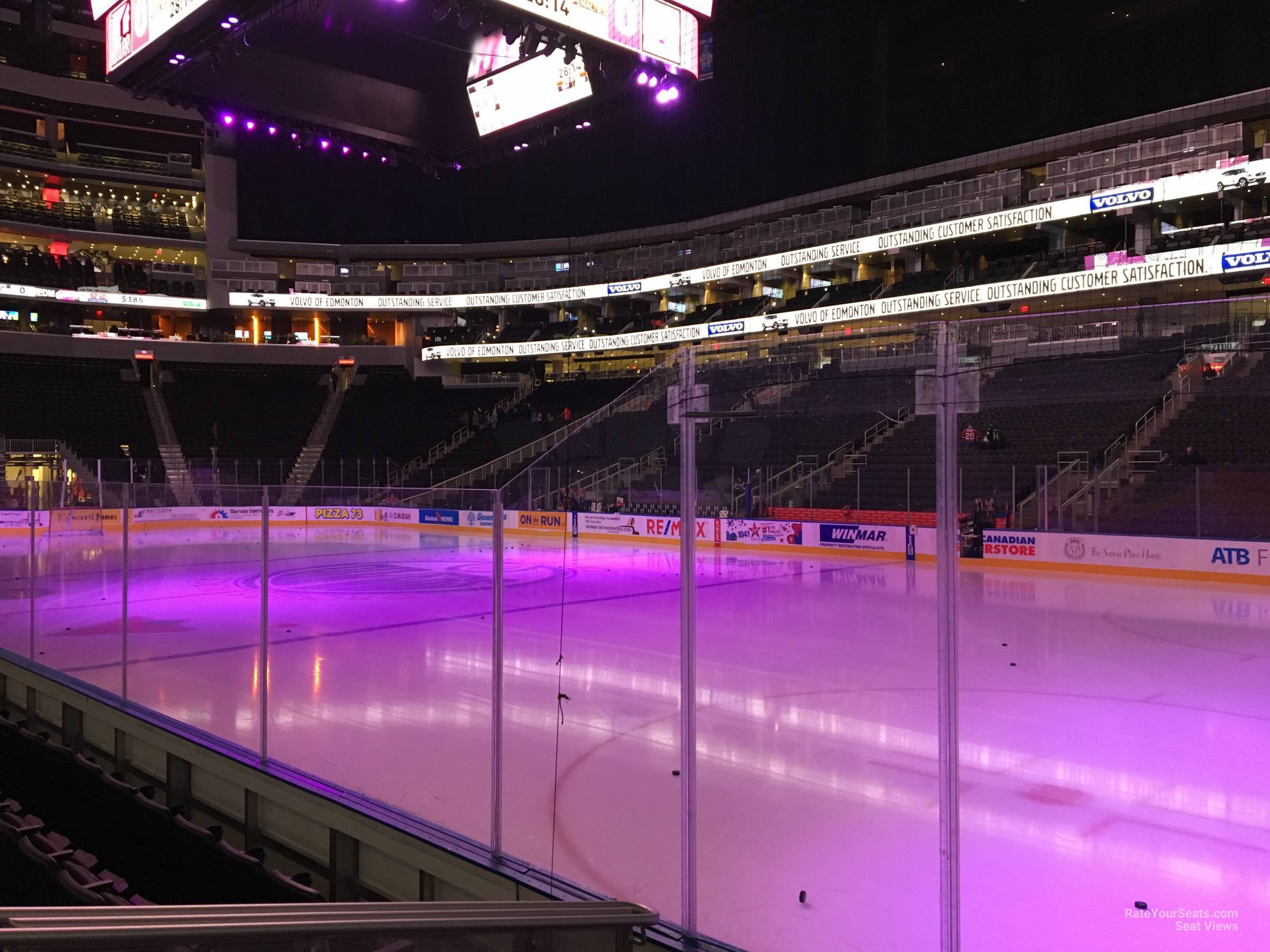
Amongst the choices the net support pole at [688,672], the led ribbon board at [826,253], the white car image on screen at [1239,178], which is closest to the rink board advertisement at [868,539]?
the net support pole at [688,672]

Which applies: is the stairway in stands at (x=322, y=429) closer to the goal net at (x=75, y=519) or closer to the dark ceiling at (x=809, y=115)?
the dark ceiling at (x=809, y=115)

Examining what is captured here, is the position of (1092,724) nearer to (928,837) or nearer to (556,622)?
(928,837)

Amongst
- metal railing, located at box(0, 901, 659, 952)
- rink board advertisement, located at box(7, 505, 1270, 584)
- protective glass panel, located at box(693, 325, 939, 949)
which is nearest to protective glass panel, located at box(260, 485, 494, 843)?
rink board advertisement, located at box(7, 505, 1270, 584)

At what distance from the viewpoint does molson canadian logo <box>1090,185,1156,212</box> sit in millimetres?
27891

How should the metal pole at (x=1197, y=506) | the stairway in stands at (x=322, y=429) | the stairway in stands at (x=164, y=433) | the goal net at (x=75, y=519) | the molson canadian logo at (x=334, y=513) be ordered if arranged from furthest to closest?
the stairway in stands at (x=322, y=429), the stairway in stands at (x=164, y=433), the molson canadian logo at (x=334, y=513), the goal net at (x=75, y=519), the metal pole at (x=1197, y=506)

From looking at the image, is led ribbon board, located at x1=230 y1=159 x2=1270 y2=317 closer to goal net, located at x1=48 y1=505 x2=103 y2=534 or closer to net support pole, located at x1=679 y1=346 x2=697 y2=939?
goal net, located at x1=48 y1=505 x2=103 y2=534

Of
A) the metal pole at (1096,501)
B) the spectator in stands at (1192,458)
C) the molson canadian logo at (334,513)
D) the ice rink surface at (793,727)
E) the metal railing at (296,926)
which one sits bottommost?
the ice rink surface at (793,727)

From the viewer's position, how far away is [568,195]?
4478 centimetres

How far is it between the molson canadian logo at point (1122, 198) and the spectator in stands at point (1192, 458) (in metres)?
25.0

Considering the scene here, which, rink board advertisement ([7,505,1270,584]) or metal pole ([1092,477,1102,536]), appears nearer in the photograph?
rink board advertisement ([7,505,1270,584])

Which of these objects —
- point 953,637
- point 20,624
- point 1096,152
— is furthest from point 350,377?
point 953,637

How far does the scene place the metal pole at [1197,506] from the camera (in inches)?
361

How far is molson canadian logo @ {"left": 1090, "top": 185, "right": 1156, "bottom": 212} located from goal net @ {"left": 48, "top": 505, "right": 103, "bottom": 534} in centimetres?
2796

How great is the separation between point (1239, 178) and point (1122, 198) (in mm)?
3148
